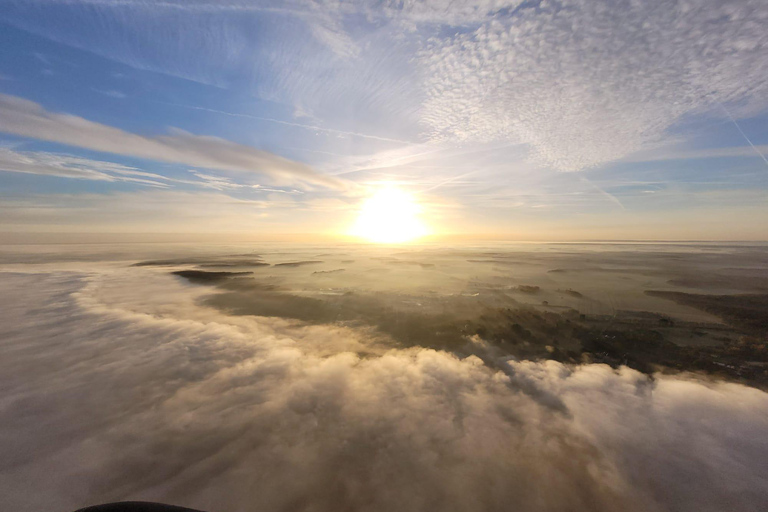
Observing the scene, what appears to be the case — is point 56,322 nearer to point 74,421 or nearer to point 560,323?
point 74,421

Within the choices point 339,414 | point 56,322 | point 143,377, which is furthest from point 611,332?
point 56,322

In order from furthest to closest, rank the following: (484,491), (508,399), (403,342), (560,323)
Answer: (560,323)
(403,342)
(508,399)
(484,491)

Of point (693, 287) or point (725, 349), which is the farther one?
point (693, 287)

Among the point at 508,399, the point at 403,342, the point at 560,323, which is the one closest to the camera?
the point at 508,399

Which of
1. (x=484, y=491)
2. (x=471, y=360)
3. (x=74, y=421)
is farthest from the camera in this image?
(x=471, y=360)

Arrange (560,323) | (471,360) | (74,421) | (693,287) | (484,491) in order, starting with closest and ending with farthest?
(484,491), (74,421), (471,360), (560,323), (693,287)

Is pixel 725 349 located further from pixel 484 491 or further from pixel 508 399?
pixel 484 491

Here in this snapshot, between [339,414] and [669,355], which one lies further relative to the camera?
[669,355]

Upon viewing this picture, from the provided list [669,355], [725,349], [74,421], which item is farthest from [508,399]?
[74,421]

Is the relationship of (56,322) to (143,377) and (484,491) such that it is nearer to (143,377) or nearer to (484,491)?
(143,377)
